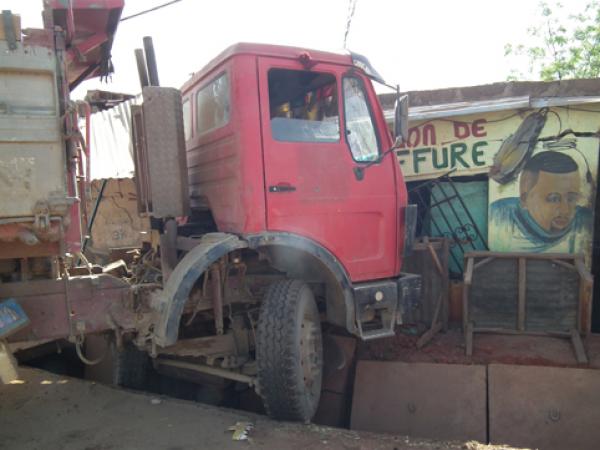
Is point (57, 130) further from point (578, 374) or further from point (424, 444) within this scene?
point (578, 374)

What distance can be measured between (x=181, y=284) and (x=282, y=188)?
3.38ft

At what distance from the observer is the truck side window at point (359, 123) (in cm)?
432

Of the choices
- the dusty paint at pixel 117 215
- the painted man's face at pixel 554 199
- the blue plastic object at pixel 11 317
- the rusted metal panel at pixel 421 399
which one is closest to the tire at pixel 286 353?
the rusted metal panel at pixel 421 399

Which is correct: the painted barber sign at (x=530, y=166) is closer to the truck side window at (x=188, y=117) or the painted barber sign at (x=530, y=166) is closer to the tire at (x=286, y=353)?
the truck side window at (x=188, y=117)

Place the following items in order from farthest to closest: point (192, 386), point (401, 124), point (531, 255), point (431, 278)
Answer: point (431, 278)
point (531, 255)
point (192, 386)
point (401, 124)

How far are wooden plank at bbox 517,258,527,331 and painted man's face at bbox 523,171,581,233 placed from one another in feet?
3.62

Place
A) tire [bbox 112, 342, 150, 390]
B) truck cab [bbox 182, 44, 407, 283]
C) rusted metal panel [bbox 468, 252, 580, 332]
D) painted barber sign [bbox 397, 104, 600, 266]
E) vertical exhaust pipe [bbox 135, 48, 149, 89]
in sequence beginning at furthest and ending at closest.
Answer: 1. painted barber sign [bbox 397, 104, 600, 266]
2. rusted metal panel [bbox 468, 252, 580, 332]
3. tire [bbox 112, 342, 150, 390]
4. vertical exhaust pipe [bbox 135, 48, 149, 89]
5. truck cab [bbox 182, 44, 407, 283]

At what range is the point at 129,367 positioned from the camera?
5078 millimetres

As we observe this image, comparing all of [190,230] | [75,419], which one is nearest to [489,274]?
[190,230]

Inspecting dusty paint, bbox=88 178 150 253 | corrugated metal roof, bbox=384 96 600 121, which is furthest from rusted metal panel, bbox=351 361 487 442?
dusty paint, bbox=88 178 150 253

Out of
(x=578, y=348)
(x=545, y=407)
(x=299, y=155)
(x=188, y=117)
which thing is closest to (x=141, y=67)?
(x=188, y=117)

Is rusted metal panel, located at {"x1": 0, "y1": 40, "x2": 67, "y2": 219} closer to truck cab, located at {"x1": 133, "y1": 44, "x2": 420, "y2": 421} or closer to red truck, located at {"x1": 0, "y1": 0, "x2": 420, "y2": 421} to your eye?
red truck, located at {"x1": 0, "y1": 0, "x2": 420, "y2": 421}

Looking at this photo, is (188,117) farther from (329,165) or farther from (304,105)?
(329,165)

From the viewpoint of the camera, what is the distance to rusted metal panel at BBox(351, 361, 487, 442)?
16.4 feet
